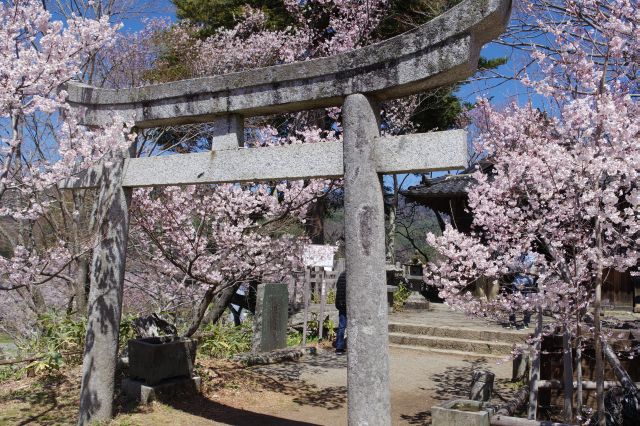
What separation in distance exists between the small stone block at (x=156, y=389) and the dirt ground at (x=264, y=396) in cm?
12

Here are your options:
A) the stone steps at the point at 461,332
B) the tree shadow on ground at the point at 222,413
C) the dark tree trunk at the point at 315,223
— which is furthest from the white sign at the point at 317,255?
the tree shadow on ground at the point at 222,413

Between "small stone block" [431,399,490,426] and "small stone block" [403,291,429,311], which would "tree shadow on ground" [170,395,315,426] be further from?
"small stone block" [403,291,429,311]

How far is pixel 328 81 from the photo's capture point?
4824mm

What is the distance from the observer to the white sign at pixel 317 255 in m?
11.0

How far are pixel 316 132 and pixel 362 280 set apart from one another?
3883 mm

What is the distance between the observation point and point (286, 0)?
576 inches

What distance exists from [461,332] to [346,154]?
8.50 metres

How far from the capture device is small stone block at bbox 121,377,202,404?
22.1 ft

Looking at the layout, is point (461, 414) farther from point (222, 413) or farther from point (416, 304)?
point (416, 304)

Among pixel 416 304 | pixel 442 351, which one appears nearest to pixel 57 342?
pixel 442 351

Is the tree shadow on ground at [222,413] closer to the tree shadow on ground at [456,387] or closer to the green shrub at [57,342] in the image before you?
the tree shadow on ground at [456,387]

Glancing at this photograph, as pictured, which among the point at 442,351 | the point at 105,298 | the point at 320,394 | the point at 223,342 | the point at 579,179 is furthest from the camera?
the point at 442,351

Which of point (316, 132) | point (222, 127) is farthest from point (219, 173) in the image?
point (316, 132)

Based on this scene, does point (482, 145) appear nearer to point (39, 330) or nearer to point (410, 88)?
point (410, 88)
